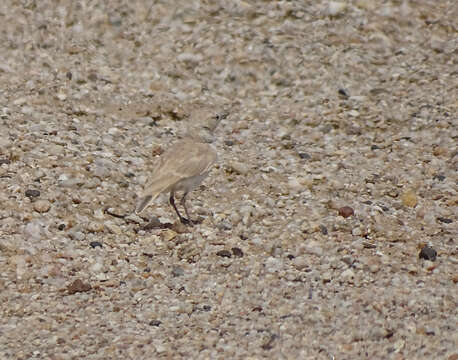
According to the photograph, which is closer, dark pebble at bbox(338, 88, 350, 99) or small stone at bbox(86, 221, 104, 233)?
small stone at bbox(86, 221, 104, 233)

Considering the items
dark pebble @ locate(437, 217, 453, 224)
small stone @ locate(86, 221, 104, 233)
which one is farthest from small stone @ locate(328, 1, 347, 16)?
small stone @ locate(86, 221, 104, 233)

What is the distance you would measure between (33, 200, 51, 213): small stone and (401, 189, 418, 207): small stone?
13.6 ft

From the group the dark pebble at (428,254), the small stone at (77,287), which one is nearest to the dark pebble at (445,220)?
the dark pebble at (428,254)

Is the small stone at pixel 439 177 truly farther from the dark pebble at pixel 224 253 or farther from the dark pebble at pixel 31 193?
the dark pebble at pixel 31 193

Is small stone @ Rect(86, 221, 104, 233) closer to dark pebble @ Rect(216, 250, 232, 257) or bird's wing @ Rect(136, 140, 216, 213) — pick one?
bird's wing @ Rect(136, 140, 216, 213)

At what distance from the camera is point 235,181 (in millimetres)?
9703

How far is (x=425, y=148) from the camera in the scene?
10531 mm

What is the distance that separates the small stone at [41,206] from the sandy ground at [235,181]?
13mm

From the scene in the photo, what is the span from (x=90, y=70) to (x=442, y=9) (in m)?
6.37

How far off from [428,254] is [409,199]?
139 cm

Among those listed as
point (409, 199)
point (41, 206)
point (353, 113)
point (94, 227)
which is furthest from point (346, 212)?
point (41, 206)

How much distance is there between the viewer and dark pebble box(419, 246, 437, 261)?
7906mm

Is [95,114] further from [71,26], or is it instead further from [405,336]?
[405,336]

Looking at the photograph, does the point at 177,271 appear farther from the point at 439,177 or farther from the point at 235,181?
the point at 439,177
